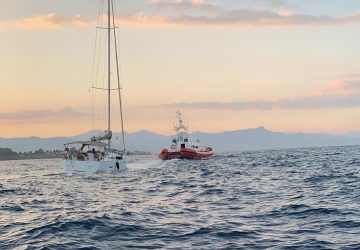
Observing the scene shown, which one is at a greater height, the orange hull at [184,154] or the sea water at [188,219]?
the orange hull at [184,154]

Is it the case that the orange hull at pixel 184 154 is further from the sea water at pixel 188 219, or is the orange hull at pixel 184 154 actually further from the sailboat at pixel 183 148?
the sea water at pixel 188 219

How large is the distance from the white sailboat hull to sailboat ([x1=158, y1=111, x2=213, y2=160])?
49.4 metres

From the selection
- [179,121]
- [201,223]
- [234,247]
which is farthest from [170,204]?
[179,121]

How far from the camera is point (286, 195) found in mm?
29438

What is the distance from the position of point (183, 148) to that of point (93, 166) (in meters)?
53.9

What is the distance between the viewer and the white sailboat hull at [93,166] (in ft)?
181

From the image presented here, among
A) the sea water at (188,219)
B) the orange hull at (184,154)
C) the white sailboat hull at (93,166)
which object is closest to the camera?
the sea water at (188,219)

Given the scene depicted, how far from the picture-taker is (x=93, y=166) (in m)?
55.3

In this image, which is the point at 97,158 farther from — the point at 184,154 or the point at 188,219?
the point at 184,154

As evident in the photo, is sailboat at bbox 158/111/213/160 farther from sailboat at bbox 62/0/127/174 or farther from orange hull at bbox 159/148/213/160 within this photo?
sailboat at bbox 62/0/127/174

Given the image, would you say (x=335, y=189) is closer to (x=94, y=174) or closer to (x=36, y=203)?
(x=36, y=203)

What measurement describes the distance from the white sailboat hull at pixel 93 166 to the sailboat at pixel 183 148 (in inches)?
1944

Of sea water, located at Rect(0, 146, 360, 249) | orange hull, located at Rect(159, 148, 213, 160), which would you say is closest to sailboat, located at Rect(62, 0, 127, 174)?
sea water, located at Rect(0, 146, 360, 249)

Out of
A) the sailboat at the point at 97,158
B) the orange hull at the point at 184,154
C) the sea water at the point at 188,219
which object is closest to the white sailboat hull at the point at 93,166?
the sailboat at the point at 97,158
